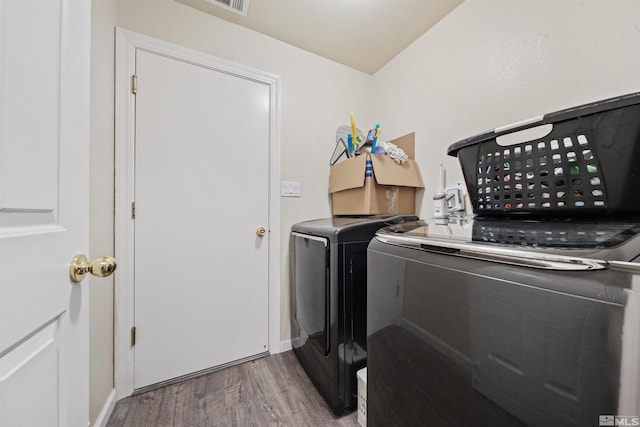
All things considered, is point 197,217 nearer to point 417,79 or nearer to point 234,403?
point 234,403

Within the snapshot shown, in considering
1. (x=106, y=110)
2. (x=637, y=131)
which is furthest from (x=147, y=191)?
(x=637, y=131)

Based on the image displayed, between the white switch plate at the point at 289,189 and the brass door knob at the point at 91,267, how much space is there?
127 cm

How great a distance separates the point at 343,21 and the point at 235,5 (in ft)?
2.32

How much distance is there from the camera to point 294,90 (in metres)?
1.83

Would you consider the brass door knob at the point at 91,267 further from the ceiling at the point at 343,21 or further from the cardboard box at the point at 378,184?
the ceiling at the point at 343,21

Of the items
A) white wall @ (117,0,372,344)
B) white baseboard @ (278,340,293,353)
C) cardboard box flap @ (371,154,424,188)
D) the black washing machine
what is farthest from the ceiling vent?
white baseboard @ (278,340,293,353)

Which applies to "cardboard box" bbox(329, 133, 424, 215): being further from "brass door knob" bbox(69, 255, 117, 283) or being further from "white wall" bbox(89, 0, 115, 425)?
"white wall" bbox(89, 0, 115, 425)

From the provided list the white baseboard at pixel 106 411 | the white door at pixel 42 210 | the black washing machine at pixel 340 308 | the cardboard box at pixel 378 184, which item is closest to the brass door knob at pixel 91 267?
the white door at pixel 42 210

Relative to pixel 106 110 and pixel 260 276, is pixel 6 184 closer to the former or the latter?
pixel 106 110

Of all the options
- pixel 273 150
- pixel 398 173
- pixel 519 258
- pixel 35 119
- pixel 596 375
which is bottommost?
pixel 596 375

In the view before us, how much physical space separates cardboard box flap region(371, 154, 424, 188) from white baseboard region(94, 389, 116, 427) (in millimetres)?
1866

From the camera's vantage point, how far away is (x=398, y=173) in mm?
1546

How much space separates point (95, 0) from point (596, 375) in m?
2.00

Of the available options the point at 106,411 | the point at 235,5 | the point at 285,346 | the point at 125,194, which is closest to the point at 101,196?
the point at 125,194
